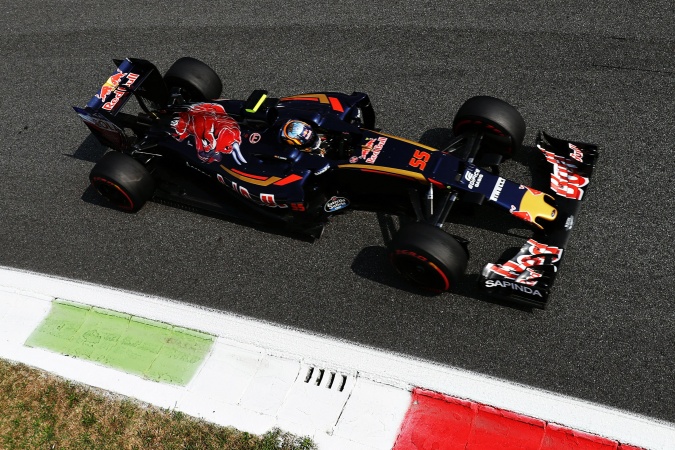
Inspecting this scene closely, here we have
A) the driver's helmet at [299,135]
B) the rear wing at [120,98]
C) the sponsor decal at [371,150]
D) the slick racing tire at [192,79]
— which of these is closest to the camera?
the sponsor decal at [371,150]

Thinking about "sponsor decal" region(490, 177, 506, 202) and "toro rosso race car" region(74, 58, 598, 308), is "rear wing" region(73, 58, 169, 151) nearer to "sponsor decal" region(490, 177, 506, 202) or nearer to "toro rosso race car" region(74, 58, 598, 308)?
"toro rosso race car" region(74, 58, 598, 308)

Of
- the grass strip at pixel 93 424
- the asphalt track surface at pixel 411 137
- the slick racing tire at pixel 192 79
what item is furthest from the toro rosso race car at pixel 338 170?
the grass strip at pixel 93 424

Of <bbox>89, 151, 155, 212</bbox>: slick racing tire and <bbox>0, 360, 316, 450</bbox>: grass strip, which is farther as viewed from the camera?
<bbox>89, 151, 155, 212</bbox>: slick racing tire

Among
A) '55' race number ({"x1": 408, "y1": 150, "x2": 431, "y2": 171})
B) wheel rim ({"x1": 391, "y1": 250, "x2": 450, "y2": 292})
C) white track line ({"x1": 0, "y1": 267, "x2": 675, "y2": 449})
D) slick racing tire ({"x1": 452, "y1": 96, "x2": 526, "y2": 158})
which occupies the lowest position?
white track line ({"x1": 0, "y1": 267, "x2": 675, "y2": 449})

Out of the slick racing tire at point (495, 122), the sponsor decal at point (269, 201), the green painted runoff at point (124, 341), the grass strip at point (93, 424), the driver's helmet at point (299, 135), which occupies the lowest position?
the grass strip at point (93, 424)

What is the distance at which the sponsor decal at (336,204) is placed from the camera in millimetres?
6977

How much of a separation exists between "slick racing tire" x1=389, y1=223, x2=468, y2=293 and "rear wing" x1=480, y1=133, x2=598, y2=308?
0.30m

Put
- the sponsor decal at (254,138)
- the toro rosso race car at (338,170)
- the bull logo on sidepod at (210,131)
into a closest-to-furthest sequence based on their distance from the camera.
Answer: the toro rosso race car at (338,170), the sponsor decal at (254,138), the bull logo on sidepod at (210,131)

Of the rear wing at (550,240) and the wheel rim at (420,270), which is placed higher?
the rear wing at (550,240)

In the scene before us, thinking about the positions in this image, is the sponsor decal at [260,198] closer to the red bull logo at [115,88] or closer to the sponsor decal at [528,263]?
the red bull logo at [115,88]

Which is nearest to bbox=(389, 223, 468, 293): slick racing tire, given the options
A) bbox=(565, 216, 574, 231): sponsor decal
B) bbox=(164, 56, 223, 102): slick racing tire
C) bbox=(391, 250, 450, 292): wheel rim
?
bbox=(391, 250, 450, 292): wheel rim

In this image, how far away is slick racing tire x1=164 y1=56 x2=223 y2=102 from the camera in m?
8.15

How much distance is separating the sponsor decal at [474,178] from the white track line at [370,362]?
1.88 meters

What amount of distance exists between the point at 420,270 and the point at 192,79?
409 centimetres
